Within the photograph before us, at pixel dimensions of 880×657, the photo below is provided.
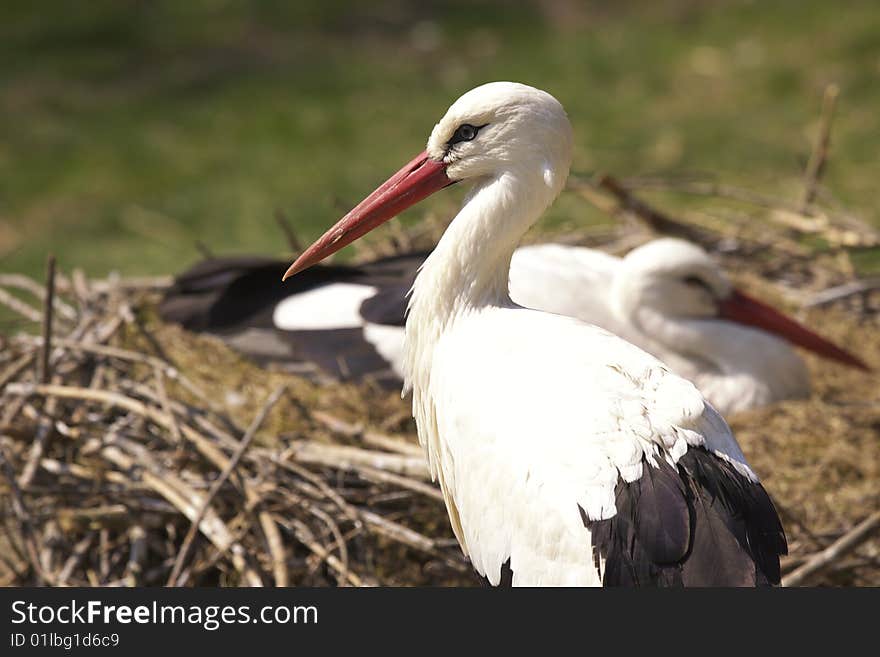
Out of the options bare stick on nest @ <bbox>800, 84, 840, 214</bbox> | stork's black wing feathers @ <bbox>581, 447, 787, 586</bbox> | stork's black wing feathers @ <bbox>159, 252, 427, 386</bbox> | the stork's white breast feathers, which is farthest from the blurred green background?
stork's black wing feathers @ <bbox>581, 447, 787, 586</bbox>

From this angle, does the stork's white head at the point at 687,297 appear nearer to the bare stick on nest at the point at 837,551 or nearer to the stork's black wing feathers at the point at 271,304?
the stork's black wing feathers at the point at 271,304

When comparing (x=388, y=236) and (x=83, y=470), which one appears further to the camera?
(x=388, y=236)

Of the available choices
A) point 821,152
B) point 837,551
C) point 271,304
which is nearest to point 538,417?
point 837,551

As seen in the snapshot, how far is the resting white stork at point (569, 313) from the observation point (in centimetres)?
401

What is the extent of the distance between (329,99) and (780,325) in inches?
199

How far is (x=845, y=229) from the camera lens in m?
4.59

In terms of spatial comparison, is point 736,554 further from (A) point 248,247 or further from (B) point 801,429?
(A) point 248,247

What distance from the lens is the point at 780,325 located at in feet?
14.0

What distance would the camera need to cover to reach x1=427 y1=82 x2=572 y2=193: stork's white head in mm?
2672

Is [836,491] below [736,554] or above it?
above

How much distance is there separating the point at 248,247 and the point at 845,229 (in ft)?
11.8

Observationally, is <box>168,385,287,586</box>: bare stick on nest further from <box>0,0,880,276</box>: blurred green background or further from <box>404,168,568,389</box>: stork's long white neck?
<box>0,0,880,276</box>: blurred green background

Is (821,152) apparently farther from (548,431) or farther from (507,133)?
(548,431)

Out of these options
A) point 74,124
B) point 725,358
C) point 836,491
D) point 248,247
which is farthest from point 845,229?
point 74,124
